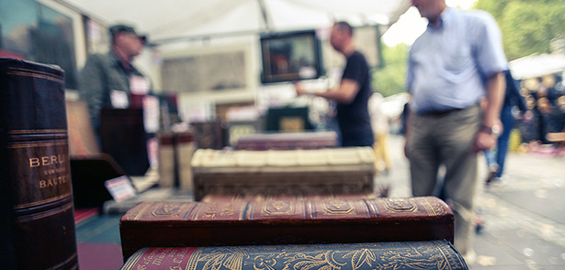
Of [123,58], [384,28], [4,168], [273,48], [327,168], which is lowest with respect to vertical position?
[327,168]

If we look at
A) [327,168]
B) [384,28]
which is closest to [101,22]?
[327,168]

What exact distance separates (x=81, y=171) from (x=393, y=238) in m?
1.60

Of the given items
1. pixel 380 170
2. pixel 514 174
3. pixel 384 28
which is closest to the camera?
pixel 514 174

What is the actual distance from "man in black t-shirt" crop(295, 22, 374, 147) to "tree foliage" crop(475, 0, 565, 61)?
0.85 metres

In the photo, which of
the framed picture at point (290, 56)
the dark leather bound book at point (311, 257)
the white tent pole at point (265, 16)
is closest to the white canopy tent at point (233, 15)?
the white tent pole at point (265, 16)

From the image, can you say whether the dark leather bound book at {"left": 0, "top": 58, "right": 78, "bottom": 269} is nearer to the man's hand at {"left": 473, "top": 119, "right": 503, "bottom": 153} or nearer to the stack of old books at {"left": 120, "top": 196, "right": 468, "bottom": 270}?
the stack of old books at {"left": 120, "top": 196, "right": 468, "bottom": 270}

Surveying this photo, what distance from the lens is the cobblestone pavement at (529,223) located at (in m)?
1.03

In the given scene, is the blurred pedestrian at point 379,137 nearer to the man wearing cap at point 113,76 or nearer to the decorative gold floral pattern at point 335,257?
the man wearing cap at point 113,76

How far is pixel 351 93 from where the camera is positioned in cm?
199

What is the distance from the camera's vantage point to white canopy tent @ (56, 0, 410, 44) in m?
3.13

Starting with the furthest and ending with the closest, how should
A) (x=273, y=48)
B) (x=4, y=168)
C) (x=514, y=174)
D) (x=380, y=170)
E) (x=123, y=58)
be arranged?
(x=380, y=170) → (x=273, y=48) → (x=123, y=58) → (x=514, y=174) → (x=4, y=168)

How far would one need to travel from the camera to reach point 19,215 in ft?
2.40

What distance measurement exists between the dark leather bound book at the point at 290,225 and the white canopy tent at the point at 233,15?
2.69m

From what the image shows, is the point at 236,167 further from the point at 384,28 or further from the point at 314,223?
the point at 384,28
